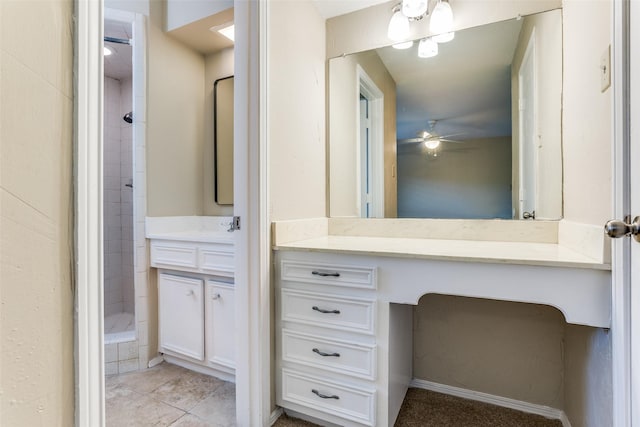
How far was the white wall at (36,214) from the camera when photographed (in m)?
0.46

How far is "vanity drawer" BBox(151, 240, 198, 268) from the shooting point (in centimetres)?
182

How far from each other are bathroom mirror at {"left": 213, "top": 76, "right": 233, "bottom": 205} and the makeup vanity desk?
1.02 m

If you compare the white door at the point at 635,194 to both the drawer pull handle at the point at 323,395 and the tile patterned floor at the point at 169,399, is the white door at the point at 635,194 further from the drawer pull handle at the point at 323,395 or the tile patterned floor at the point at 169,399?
the tile patterned floor at the point at 169,399

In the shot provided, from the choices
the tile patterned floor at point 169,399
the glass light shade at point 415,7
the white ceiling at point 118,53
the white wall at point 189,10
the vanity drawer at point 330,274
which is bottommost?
the tile patterned floor at point 169,399

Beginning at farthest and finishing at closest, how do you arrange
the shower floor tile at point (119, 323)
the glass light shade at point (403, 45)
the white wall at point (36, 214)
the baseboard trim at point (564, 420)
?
1. the shower floor tile at point (119, 323)
2. the glass light shade at point (403, 45)
3. the baseboard trim at point (564, 420)
4. the white wall at point (36, 214)

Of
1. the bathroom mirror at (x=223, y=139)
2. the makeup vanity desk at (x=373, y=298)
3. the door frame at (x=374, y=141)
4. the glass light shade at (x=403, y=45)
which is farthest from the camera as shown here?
the bathroom mirror at (x=223, y=139)

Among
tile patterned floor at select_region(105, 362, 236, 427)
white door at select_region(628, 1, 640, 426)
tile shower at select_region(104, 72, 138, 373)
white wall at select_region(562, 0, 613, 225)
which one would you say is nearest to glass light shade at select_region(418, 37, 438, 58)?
white wall at select_region(562, 0, 613, 225)

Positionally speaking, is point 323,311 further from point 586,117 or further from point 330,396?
point 586,117

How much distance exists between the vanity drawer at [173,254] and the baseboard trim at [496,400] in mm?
1447

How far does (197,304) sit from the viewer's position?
1836 millimetres

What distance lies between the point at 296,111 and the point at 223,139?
0.95 metres

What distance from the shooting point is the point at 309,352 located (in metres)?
1.38

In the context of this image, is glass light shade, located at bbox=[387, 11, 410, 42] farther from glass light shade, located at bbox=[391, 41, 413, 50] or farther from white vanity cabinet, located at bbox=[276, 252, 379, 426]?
white vanity cabinet, located at bbox=[276, 252, 379, 426]

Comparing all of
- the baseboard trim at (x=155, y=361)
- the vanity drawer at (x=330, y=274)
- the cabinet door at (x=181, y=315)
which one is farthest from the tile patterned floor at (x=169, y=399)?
the vanity drawer at (x=330, y=274)
